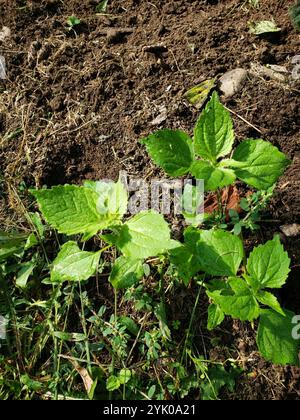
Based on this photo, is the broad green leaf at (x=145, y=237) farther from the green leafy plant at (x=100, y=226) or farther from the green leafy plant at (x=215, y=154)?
the green leafy plant at (x=215, y=154)

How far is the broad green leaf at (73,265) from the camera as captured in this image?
5.39ft

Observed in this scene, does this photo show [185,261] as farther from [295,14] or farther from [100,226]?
[295,14]

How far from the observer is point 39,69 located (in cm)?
235

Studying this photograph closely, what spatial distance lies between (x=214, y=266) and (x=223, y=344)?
0.37m

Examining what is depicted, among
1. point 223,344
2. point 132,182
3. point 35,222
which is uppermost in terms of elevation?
point 132,182

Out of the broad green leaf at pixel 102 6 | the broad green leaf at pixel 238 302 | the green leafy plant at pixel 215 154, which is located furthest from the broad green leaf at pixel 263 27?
the broad green leaf at pixel 238 302

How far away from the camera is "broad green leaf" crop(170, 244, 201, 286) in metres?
1.70

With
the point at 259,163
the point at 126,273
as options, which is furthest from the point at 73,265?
the point at 259,163

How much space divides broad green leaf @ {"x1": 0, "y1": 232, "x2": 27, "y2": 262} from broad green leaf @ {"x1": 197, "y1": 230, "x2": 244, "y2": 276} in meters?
0.82

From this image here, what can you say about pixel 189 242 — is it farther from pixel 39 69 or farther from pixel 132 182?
pixel 39 69

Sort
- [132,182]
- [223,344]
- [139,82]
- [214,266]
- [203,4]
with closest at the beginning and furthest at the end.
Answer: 1. [214,266]
2. [223,344]
3. [132,182]
4. [139,82]
5. [203,4]

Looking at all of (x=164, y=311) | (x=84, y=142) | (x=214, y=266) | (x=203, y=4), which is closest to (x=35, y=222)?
(x=84, y=142)

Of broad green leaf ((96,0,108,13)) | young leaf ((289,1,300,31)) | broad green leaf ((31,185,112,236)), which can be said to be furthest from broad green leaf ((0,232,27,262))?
young leaf ((289,1,300,31))

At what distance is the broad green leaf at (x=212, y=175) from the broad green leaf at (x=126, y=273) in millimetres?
361
